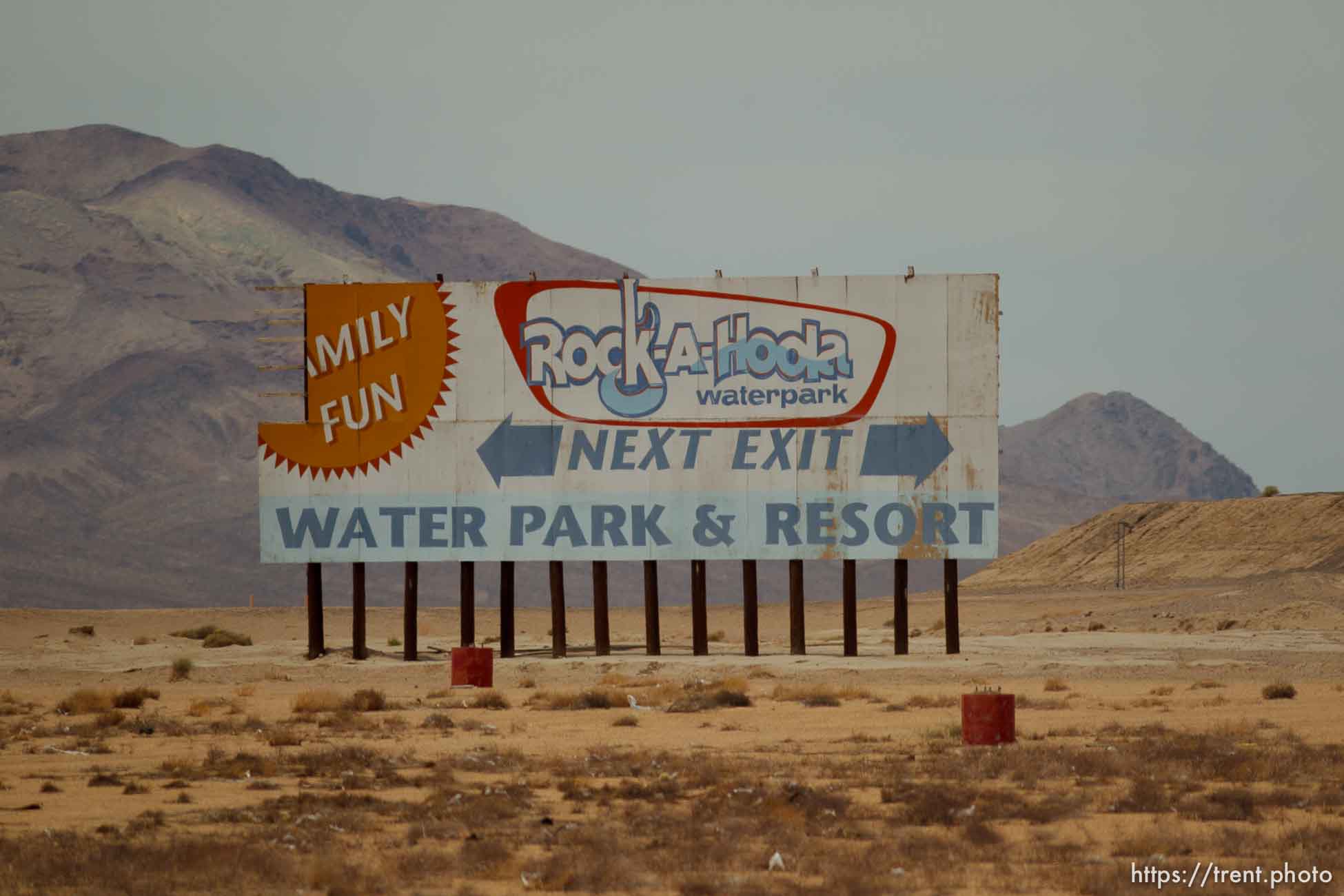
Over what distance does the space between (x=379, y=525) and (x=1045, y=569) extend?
58.5m

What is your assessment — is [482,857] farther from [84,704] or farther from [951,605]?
[951,605]

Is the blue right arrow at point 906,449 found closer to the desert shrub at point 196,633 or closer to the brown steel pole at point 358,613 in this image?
the brown steel pole at point 358,613

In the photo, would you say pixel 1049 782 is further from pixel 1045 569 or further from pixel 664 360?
pixel 1045 569

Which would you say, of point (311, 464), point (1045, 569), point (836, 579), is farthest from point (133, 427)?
point (311, 464)

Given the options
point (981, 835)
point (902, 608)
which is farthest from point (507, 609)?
point (981, 835)

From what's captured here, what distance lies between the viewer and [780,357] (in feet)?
133

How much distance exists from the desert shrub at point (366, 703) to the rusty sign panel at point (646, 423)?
930cm

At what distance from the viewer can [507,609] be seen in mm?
43125

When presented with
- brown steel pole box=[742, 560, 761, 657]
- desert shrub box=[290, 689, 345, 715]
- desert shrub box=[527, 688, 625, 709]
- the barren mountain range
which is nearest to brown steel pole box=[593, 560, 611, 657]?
brown steel pole box=[742, 560, 761, 657]

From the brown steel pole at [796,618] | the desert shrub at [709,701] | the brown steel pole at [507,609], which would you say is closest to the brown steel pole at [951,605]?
the brown steel pole at [796,618]

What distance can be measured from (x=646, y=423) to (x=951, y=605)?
8066mm

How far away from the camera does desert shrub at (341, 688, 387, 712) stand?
101 ft

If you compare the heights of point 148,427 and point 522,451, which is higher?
point 148,427

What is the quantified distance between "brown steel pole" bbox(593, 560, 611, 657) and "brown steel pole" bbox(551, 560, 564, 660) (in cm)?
77
